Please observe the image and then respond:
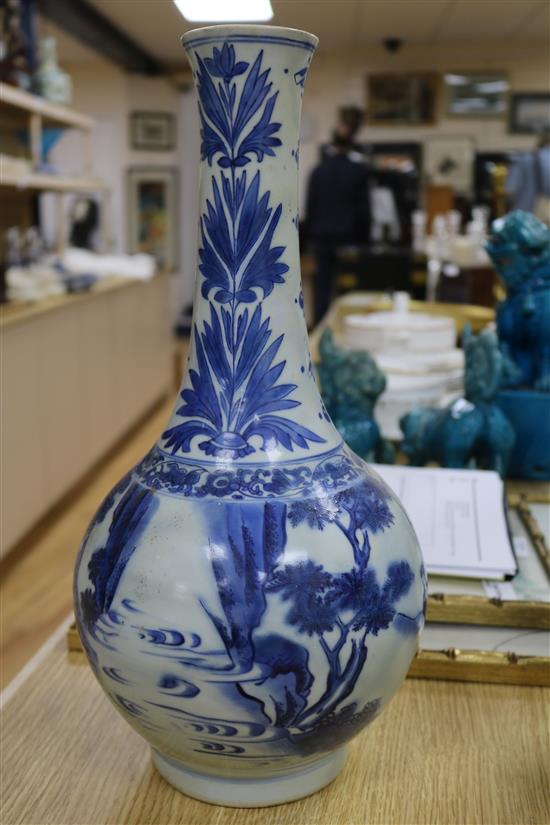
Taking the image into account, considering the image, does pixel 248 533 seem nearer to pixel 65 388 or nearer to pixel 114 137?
pixel 65 388

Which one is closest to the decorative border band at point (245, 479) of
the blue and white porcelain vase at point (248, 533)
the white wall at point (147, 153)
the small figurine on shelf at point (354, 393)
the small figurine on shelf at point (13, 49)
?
the blue and white porcelain vase at point (248, 533)

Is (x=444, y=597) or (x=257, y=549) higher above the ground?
(x=257, y=549)

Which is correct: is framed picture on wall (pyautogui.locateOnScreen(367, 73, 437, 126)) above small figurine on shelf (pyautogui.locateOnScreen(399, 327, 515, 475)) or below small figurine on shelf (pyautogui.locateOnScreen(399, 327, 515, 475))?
above

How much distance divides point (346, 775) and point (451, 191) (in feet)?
17.7

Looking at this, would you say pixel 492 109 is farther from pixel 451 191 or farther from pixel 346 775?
pixel 346 775

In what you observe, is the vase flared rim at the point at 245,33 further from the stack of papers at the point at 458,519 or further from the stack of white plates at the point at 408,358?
the stack of white plates at the point at 408,358

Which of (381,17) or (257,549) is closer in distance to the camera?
(257,549)

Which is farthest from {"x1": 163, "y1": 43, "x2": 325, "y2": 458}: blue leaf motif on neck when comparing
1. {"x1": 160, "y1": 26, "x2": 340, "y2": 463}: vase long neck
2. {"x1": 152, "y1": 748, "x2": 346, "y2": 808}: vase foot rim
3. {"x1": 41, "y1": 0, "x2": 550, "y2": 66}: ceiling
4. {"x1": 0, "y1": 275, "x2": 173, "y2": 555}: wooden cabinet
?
{"x1": 0, "y1": 275, "x2": 173, "y2": 555}: wooden cabinet

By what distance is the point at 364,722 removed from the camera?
1.92ft

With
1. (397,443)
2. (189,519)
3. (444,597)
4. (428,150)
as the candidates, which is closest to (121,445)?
(397,443)

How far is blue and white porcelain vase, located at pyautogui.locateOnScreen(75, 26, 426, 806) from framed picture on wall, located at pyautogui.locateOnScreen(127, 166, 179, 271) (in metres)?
6.43

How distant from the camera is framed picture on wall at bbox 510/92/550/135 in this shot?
19.9 feet

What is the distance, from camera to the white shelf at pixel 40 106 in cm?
269

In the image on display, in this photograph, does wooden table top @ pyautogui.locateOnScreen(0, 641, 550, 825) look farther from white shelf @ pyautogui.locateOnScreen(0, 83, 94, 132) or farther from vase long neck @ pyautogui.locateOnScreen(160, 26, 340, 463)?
white shelf @ pyautogui.locateOnScreen(0, 83, 94, 132)
